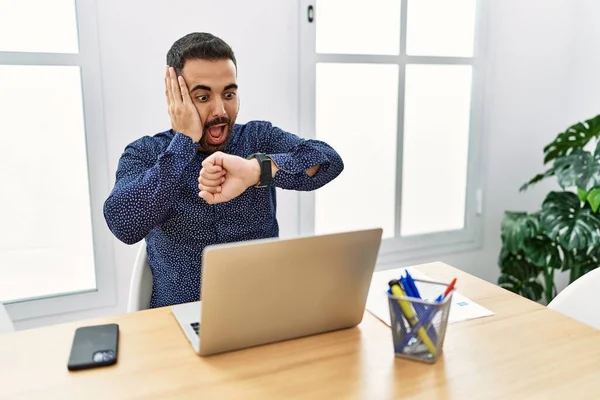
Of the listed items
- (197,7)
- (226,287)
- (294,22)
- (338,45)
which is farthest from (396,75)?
(226,287)

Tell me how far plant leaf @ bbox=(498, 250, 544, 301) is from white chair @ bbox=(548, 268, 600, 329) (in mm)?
1302

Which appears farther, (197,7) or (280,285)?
(197,7)

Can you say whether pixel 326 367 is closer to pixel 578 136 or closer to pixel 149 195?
pixel 149 195

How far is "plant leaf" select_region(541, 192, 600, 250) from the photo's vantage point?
2.21 metres

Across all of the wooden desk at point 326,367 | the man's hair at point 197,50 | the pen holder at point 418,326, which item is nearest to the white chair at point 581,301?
the wooden desk at point 326,367

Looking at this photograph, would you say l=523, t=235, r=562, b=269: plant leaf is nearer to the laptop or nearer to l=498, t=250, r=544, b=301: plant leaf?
l=498, t=250, r=544, b=301: plant leaf

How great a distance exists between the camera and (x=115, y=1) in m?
1.88

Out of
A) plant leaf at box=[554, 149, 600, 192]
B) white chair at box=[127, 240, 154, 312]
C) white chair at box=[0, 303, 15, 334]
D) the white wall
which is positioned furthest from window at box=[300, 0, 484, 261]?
white chair at box=[0, 303, 15, 334]

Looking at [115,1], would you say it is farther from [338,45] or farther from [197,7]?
[338,45]

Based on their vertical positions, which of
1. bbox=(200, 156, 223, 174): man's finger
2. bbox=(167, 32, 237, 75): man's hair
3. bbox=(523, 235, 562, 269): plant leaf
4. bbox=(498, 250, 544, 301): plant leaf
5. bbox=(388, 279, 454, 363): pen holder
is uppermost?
bbox=(167, 32, 237, 75): man's hair

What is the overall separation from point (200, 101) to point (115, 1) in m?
0.75

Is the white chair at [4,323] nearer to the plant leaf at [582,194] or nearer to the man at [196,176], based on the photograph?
the man at [196,176]

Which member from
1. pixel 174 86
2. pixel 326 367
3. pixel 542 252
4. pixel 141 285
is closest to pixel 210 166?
pixel 174 86

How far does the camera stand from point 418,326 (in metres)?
0.92
